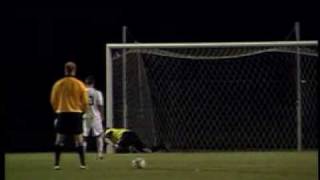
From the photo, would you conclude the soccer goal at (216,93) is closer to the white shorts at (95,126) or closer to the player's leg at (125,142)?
the player's leg at (125,142)

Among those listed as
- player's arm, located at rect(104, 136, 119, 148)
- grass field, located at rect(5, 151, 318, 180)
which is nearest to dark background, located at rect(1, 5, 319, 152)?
player's arm, located at rect(104, 136, 119, 148)

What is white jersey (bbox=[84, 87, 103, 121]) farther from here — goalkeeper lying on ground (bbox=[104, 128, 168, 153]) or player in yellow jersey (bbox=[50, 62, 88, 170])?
player in yellow jersey (bbox=[50, 62, 88, 170])

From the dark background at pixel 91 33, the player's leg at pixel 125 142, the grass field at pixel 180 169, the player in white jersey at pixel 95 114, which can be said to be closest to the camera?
the grass field at pixel 180 169

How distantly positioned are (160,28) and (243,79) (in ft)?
9.14

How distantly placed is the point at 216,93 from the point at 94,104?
3.83 m

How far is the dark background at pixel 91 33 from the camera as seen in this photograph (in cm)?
1795

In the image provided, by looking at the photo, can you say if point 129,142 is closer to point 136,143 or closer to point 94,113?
point 136,143

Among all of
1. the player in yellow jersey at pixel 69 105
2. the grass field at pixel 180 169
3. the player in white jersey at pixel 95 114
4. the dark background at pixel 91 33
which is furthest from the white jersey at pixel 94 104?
the dark background at pixel 91 33

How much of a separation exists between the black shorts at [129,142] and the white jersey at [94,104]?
3.76 ft

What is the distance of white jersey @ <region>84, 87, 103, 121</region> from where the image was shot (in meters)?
13.9

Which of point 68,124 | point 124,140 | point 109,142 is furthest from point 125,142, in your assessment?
point 68,124

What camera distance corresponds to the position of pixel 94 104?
14.1 meters

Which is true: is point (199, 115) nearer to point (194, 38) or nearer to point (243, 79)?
point (243, 79)

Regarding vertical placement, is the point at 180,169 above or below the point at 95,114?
below
